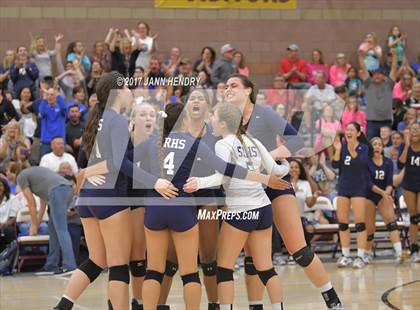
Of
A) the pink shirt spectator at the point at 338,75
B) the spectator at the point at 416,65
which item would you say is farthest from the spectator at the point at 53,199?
the spectator at the point at 416,65

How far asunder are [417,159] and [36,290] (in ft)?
19.5

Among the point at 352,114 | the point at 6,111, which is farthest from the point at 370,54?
the point at 6,111

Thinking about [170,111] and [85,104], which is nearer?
[170,111]

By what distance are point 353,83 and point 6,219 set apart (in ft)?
25.8

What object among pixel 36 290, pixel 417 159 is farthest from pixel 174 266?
pixel 417 159

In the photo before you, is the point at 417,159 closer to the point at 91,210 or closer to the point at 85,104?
→ the point at 85,104

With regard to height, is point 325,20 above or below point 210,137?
above

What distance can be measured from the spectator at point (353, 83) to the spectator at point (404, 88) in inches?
25.5

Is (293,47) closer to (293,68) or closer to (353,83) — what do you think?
(293,68)

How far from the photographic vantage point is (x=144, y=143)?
26.3 feet

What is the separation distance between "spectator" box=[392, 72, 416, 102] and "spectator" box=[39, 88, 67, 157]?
251 inches

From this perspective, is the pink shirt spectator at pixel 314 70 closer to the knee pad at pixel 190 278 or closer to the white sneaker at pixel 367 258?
the white sneaker at pixel 367 258

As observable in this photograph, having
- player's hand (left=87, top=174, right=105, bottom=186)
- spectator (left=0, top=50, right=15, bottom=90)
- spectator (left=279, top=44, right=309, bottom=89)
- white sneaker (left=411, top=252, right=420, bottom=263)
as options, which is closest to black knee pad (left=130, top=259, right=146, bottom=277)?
player's hand (left=87, top=174, right=105, bottom=186)

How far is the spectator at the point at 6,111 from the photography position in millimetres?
15633
